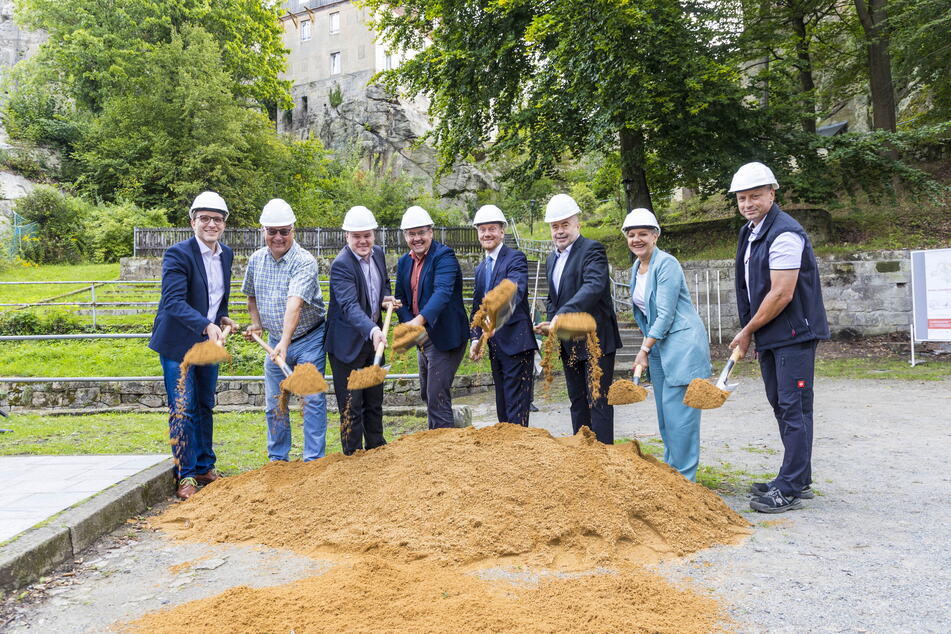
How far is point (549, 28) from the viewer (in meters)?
13.0

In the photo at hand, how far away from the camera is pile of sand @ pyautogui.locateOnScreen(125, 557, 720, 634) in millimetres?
2529

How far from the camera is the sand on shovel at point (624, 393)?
450 centimetres

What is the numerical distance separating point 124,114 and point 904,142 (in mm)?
25719

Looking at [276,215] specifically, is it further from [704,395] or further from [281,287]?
[704,395]

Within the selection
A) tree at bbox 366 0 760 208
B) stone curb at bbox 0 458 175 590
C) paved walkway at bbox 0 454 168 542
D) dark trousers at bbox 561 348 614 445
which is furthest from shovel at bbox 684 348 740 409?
tree at bbox 366 0 760 208

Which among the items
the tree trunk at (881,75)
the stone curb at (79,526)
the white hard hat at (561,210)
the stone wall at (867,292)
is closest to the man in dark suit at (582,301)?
the white hard hat at (561,210)

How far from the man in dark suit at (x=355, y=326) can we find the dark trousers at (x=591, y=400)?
4.53 ft

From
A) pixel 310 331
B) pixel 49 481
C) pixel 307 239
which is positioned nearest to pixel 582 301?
pixel 310 331

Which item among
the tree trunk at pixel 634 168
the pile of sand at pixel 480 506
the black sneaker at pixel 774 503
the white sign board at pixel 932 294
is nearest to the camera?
the pile of sand at pixel 480 506

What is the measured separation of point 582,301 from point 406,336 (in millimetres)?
1229

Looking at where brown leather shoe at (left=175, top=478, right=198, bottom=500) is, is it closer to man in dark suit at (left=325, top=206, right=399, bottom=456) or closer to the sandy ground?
the sandy ground

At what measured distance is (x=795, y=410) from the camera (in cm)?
404

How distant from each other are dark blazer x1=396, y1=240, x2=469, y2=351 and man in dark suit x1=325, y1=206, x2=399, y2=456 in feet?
0.81

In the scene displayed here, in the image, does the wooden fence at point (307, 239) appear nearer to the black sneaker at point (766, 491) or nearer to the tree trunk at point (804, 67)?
the tree trunk at point (804, 67)
